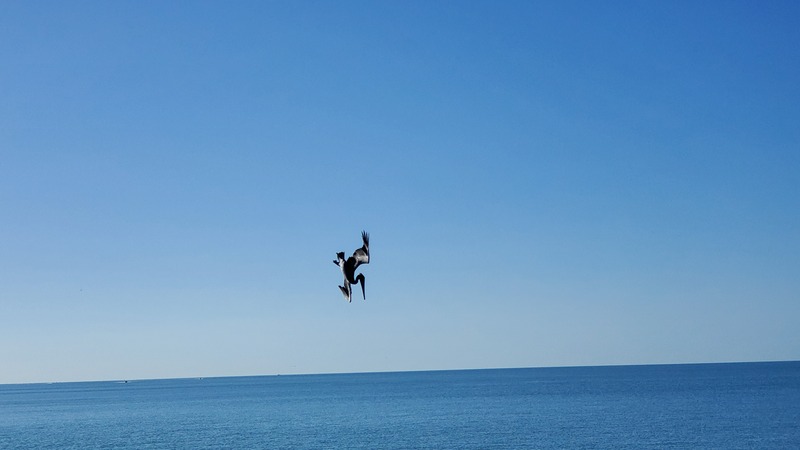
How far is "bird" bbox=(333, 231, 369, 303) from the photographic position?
48.8ft

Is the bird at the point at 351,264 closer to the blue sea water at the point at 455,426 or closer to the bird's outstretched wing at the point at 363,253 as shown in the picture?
the bird's outstretched wing at the point at 363,253

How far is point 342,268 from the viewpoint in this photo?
1504cm

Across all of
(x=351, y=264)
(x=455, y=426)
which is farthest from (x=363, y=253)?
(x=455, y=426)

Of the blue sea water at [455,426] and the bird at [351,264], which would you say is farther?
the blue sea water at [455,426]

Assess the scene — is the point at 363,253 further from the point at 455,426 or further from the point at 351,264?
the point at 455,426

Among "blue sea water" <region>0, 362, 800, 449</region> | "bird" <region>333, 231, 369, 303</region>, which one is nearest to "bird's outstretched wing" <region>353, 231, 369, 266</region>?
"bird" <region>333, 231, 369, 303</region>

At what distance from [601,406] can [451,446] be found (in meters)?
69.6

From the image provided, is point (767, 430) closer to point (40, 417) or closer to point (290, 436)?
point (290, 436)

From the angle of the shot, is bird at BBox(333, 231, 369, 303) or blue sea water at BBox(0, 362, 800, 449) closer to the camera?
bird at BBox(333, 231, 369, 303)

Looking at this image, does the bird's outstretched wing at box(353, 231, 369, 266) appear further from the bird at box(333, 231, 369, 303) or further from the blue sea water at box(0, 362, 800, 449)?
the blue sea water at box(0, 362, 800, 449)

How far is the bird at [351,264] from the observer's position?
1488 cm

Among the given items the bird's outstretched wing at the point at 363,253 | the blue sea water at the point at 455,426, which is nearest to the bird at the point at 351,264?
the bird's outstretched wing at the point at 363,253

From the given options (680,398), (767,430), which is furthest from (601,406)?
(767,430)

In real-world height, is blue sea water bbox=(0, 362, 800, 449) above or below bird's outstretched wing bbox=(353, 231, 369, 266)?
below
